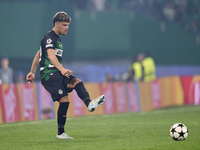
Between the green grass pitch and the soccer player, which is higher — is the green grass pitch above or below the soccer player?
below

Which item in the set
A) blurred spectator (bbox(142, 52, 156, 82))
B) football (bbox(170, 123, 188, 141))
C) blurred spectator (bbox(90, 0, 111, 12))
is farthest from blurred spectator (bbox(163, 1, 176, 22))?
football (bbox(170, 123, 188, 141))

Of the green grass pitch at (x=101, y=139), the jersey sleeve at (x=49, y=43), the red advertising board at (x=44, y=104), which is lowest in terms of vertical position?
the green grass pitch at (x=101, y=139)

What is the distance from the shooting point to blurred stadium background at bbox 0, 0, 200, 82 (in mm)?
22344

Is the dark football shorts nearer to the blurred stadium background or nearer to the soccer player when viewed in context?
the soccer player

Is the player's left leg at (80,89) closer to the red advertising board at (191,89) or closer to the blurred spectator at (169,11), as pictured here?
the red advertising board at (191,89)

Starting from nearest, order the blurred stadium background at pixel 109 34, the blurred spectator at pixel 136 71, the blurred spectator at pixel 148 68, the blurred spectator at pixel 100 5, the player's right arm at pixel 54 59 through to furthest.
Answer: the player's right arm at pixel 54 59, the blurred spectator at pixel 136 71, the blurred spectator at pixel 148 68, the blurred stadium background at pixel 109 34, the blurred spectator at pixel 100 5

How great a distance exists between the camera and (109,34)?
24750mm

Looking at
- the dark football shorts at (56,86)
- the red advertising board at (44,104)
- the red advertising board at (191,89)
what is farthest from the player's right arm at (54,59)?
the red advertising board at (191,89)

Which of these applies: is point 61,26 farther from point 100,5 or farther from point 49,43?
point 100,5

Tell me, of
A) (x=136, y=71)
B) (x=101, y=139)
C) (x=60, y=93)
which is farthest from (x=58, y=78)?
(x=136, y=71)

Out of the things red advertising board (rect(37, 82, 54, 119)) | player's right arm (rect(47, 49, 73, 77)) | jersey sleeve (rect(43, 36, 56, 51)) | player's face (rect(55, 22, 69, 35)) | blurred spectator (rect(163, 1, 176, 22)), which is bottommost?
red advertising board (rect(37, 82, 54, 119))

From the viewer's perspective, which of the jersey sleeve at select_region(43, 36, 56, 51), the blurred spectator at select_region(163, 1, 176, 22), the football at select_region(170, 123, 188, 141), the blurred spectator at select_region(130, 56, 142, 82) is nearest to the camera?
the football at select_region(170, 123, 188, 141)

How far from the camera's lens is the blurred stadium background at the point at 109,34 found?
22344 millimetres

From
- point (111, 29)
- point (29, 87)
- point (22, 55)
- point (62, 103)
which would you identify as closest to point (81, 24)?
point (111, 29)
